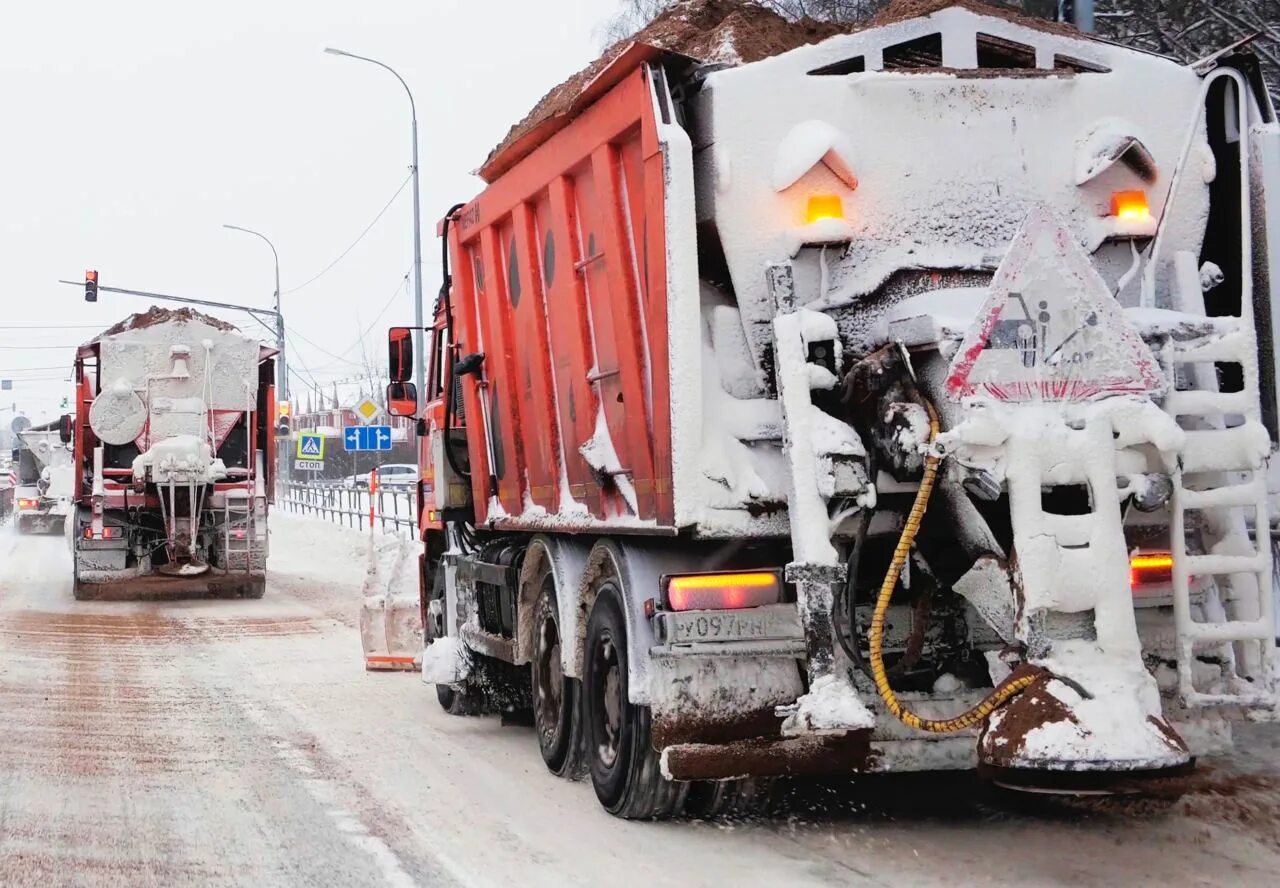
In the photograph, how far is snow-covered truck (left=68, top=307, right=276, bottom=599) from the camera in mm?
18938

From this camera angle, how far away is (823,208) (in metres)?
5.87

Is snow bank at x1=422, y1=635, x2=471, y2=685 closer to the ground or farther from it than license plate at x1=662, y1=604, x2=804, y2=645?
closer to the ground

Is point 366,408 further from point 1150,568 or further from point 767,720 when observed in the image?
point 1150,568

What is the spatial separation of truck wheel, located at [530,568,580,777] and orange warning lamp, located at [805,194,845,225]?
2419mm

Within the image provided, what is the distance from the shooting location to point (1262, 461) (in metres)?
5.38

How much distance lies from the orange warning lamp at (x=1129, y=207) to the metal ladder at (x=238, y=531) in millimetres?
14937

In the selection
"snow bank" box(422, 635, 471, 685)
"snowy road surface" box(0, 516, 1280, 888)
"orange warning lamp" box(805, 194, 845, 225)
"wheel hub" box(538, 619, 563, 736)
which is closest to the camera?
"snowy road surface" box(0, 516, 1280, 888)

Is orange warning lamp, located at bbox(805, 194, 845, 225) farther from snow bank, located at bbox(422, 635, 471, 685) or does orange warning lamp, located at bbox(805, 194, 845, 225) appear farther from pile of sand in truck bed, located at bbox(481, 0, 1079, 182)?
snow bank, located at bbox(422, 635, 471, 685)

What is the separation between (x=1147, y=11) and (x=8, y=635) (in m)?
11.7

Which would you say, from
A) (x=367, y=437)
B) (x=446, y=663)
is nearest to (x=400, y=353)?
(x=446, y=663)

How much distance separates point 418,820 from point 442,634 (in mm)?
3747

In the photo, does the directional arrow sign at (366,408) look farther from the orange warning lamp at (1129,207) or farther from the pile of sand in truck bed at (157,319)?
the orange warning lamp at (1129,207)

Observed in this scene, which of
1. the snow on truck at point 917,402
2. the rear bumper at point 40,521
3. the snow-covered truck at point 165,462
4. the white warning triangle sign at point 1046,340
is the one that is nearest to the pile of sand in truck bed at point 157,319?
the snow-covered truck at point 165,462

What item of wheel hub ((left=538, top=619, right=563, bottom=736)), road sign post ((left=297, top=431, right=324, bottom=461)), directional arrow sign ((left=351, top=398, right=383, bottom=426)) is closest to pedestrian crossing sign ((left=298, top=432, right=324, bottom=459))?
road sign post ((left=297, top=431, right=324, bottom=461))
